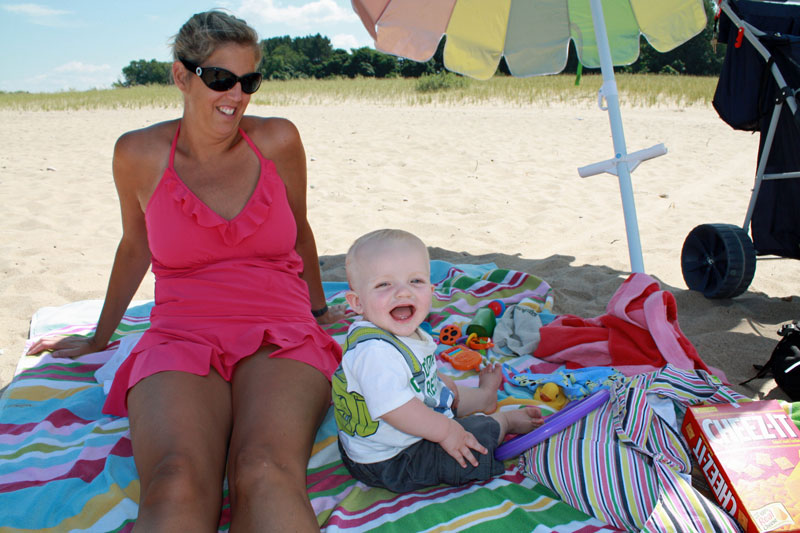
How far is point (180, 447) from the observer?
171 cm

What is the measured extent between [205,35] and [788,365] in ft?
9.21

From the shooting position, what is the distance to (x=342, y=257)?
15.3 ft

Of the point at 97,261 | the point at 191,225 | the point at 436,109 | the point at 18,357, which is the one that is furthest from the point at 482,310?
the point at 436,109

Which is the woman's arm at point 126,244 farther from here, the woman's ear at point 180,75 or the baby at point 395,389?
the baby at point 395,389

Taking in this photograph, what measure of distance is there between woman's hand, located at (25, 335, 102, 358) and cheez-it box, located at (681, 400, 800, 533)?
2.70 m

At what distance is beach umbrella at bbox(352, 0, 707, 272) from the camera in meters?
3.29

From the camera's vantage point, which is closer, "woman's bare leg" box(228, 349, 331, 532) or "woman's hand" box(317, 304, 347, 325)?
"woman's bare leg" box(228, 349, 331, 532)

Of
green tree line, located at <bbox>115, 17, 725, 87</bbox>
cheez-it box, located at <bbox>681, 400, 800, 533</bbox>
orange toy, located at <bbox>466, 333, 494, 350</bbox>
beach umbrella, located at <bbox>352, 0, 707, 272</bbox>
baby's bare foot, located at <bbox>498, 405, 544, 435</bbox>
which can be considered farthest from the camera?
green tree line, located at <bbox>115, 17, 725, 87</bbox>

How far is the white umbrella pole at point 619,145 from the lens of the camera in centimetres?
290

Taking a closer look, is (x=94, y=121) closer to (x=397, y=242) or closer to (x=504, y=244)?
(x=504, y=244)

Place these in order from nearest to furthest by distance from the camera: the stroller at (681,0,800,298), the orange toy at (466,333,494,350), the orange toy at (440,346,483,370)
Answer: the orange toy at (440,346,483,370)
the orange toy at (466,333,494,350)
the stroller at (681,0,800,298)

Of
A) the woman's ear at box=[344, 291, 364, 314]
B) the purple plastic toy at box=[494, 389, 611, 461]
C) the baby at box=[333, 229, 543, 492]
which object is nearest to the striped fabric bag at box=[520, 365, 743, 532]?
the purple plastic toy at box=[494, 389, 611, 461]

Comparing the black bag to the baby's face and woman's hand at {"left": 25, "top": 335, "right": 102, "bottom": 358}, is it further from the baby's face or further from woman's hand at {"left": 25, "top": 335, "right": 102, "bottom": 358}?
woman's hand at {"left": 25, "top": 335, "right": 102, "bottom": 358}

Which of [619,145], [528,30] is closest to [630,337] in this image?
[619,145]
